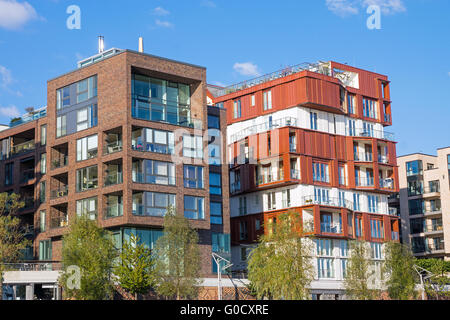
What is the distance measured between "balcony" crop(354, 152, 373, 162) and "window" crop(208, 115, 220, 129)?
57.3 feet

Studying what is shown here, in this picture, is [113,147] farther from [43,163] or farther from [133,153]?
[43,163]

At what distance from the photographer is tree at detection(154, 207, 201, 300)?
55.7 metres

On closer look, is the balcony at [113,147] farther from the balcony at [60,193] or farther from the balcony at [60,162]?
the balcony at [60,193]

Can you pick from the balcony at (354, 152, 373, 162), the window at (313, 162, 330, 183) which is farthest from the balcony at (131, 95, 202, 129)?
the balcony at (354, 152, 373, 162)

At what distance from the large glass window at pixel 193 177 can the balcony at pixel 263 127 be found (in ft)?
45.1

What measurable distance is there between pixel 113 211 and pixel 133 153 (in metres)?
5.11

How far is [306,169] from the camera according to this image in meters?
72.7

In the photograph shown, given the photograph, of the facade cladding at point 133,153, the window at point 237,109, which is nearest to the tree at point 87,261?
the facade cladding at point 133,153

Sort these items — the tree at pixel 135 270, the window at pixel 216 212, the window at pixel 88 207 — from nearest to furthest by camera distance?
the tree at pixel 135 270
the window at pixel 88 207
the window at pixel 216 212

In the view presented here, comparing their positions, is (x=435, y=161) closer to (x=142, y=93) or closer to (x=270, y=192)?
(x=270, y=192)

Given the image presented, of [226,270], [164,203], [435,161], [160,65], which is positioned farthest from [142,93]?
[435,161]

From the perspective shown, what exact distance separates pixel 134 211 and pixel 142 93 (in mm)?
10500

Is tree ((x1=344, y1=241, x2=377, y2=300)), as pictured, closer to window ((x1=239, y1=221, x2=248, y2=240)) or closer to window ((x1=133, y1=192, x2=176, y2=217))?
window ((x1=239, y1=221, x2=248, y2=240))

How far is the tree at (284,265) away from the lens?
184 ft
